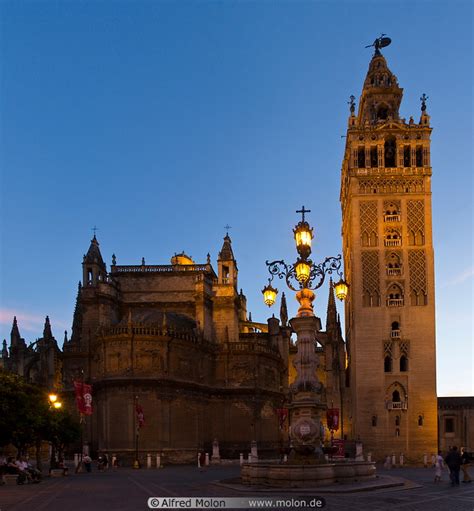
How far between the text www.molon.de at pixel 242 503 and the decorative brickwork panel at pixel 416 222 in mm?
51273

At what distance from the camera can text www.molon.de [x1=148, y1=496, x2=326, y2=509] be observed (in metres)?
17.9

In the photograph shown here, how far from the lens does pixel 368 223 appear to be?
69062 mm

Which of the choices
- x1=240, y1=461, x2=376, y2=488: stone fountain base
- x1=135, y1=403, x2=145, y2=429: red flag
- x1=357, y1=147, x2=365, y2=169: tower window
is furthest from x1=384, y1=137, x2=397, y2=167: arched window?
x1=240, y1=461, x2=376, y2=488: stone fountain base

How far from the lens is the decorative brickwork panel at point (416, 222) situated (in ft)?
224

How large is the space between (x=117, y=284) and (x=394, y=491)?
4743 cm

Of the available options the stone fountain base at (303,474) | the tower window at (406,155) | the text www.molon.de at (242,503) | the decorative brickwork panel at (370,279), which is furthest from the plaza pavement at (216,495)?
the tower window at (406,155)

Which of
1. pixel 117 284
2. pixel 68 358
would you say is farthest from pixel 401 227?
pixel 68 358

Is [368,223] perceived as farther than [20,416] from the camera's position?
Yes

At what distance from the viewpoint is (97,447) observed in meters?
56.1

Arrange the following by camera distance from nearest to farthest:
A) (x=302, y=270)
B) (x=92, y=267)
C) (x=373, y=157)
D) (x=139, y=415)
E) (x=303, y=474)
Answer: (x=303, y=474) → (x=302, y=270) → (x=139, y=415) → (x=92, y=267) → (x=373, y=157)

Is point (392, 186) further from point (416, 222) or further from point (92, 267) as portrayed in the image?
point (92, 267)

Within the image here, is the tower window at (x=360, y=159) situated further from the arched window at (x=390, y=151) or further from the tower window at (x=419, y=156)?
the tower window at (x=419, y=156)

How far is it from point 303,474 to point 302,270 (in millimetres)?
7076

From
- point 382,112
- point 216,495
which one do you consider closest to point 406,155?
point 382,112
